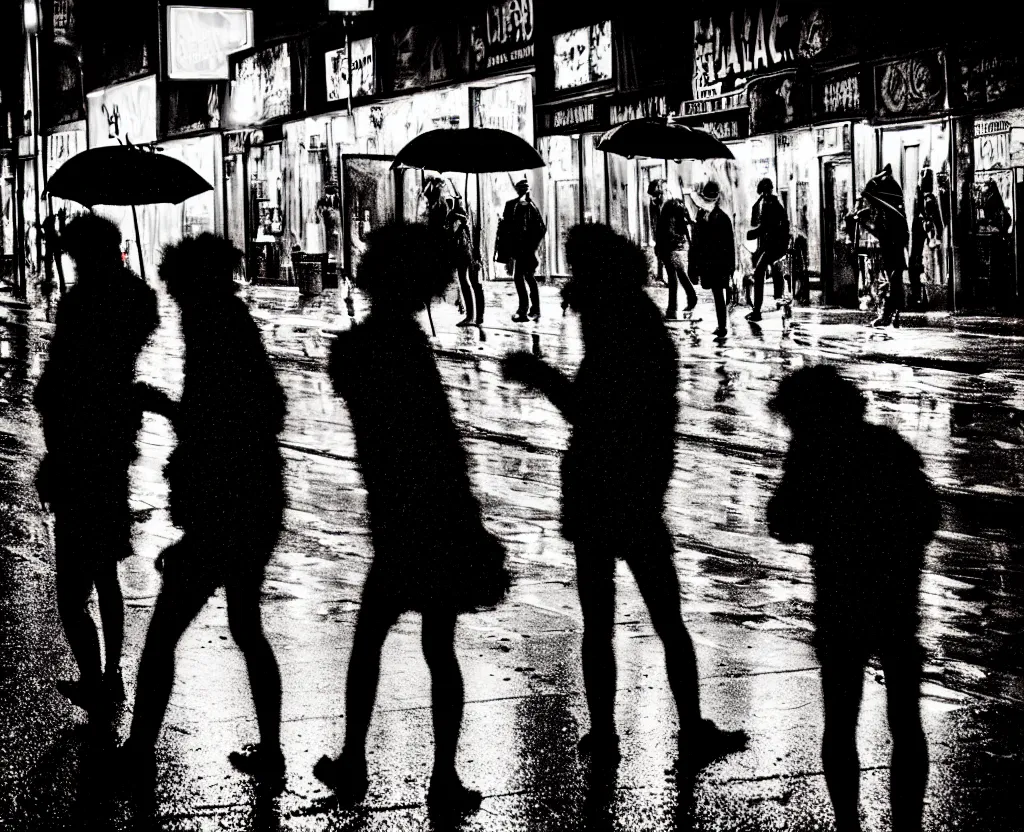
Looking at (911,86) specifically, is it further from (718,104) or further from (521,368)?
(521,368)

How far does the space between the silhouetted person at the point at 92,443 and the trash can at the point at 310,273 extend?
24512 millimetres

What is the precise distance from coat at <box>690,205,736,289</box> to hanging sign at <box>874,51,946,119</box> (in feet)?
11.1

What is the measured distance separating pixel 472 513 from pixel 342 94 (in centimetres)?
2973

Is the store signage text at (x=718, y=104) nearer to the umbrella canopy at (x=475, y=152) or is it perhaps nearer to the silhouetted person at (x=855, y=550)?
the umbrella canopy at (x=475, y=152)

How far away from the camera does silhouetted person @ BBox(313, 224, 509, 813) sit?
14.6 ft

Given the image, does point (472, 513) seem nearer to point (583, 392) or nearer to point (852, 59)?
point (583, 392)

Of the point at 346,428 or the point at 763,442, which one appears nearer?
the point at 763,442

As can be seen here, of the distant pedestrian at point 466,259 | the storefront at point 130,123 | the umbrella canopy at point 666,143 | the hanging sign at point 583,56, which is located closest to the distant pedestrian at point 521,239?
the distant pedestrian at point 466,259

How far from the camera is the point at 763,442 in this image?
1121 cm

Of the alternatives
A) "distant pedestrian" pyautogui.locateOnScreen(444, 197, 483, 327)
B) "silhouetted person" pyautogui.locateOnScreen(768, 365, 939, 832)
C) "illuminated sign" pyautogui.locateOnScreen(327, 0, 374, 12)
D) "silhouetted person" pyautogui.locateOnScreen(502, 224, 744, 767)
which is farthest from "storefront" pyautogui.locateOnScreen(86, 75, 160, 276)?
"silhouetted person" pyautogui.locateOnScreen(768, 365, 939, 832)

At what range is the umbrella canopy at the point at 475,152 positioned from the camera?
663 inches

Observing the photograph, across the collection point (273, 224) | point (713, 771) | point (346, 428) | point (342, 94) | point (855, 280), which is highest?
point (342, 94)

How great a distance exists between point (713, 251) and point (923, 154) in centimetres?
403

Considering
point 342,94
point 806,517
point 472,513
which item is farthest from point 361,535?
point 342,94
